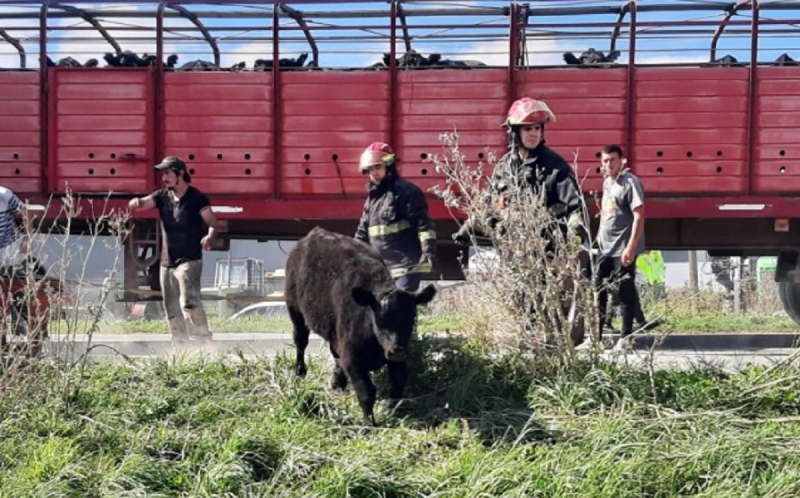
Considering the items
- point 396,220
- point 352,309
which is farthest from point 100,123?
point 352,309

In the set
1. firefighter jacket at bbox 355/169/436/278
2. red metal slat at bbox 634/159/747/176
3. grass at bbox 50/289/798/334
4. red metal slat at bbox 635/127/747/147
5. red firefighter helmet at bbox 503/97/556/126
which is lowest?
grass at bbox 50/289/798/334

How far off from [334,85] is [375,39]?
29.8 inches

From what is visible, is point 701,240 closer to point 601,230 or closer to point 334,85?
point 601,230

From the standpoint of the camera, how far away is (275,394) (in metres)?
6.71

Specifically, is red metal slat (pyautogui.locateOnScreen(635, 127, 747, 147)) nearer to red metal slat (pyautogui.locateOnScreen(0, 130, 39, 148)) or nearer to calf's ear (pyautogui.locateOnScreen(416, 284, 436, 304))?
calf's ear (pyautogui.locateOnScreen(416, 284, 436, 304))

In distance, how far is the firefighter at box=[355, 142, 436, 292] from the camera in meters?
7.78

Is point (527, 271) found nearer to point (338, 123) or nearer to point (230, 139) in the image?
point (338, 123)

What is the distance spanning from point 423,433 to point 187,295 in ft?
15.5

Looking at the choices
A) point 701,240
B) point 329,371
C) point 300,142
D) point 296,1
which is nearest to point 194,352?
point 329,371

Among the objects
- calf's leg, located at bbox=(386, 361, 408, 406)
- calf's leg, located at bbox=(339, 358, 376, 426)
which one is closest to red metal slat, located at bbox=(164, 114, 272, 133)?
calf's leg, located at bbox=(386, 361, 408, 406)

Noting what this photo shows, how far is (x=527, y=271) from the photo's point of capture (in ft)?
21.2

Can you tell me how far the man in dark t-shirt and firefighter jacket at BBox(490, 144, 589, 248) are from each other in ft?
12.7

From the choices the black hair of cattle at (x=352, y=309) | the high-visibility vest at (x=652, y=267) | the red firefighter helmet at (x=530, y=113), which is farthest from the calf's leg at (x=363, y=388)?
the high-visibility vest at (x=652, y=267)

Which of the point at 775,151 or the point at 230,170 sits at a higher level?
the point at 775,151
